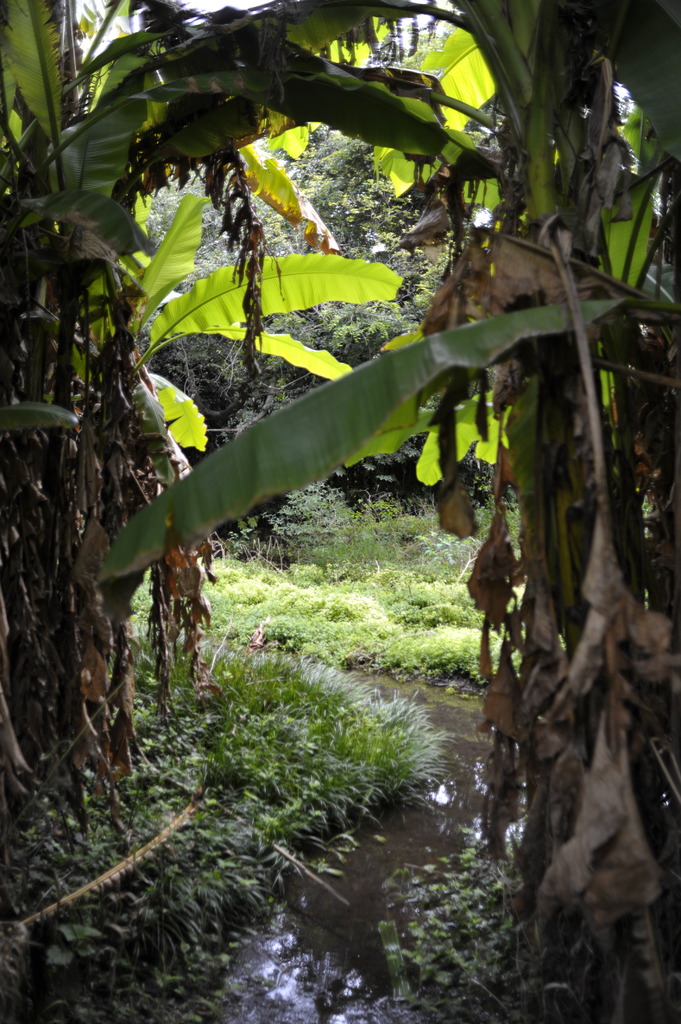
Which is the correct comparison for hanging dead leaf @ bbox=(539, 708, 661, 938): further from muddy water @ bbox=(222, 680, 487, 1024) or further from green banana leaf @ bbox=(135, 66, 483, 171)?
green banana leaf @ bbox=(135, 66, 483, 171)

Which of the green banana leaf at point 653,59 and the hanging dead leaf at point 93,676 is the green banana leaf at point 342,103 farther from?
the hanging dead leaf at point 93,676

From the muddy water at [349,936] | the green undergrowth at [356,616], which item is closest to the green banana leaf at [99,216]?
the muddy water at [349,936]

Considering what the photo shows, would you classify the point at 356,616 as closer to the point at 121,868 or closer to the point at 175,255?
the point at 175,255

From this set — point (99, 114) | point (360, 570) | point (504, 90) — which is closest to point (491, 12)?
point (504, 90)

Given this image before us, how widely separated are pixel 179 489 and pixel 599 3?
5.73 feet

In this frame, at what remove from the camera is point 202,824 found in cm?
323

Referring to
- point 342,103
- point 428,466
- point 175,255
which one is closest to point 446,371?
point 342,103

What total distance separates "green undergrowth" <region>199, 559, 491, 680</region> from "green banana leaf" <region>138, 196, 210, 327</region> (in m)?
2.39

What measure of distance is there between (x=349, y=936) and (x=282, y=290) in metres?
2.62

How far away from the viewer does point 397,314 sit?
35.5 feet

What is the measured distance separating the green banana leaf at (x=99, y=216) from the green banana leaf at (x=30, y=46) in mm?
435

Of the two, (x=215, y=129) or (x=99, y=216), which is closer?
(x=99, y=216)

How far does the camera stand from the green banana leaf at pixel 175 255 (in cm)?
334

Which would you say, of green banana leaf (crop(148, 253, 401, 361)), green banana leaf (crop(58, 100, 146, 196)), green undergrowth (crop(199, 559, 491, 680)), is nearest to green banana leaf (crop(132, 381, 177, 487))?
green banana leaf (crop(148, 253, 401, 361))
